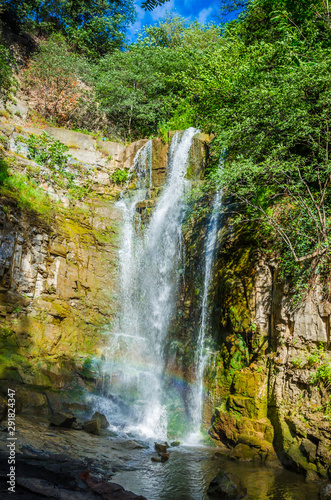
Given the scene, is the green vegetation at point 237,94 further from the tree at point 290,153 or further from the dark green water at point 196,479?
the dark green water at point 196,479

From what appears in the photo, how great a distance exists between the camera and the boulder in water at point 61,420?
307 inches

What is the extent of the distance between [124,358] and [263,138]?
7.96 metres

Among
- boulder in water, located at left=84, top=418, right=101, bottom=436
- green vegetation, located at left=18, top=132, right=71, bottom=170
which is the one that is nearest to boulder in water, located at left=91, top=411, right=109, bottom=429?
boulder in water, located at left=84, top=418, right=101, bottom=436

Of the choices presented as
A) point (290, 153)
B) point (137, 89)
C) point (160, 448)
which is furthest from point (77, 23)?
point (160, 448)

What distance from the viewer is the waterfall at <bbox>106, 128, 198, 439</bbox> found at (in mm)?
10055

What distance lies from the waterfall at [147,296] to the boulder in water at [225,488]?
3506 millimetres

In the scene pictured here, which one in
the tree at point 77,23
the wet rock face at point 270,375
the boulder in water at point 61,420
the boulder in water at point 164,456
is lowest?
the boulder in water at point 164,456

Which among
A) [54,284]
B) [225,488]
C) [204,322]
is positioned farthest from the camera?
[54,284]

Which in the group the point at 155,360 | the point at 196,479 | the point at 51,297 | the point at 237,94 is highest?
the point at 237,94

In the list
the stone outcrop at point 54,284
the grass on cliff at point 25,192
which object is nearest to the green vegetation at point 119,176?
the stone outcrop at point 54,284

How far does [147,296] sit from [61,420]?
19.4 ft

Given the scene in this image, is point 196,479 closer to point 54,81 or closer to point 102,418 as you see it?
point 102,418

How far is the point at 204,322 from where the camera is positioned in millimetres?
10438

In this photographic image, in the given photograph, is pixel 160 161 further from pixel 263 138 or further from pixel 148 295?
pixel 263 138
